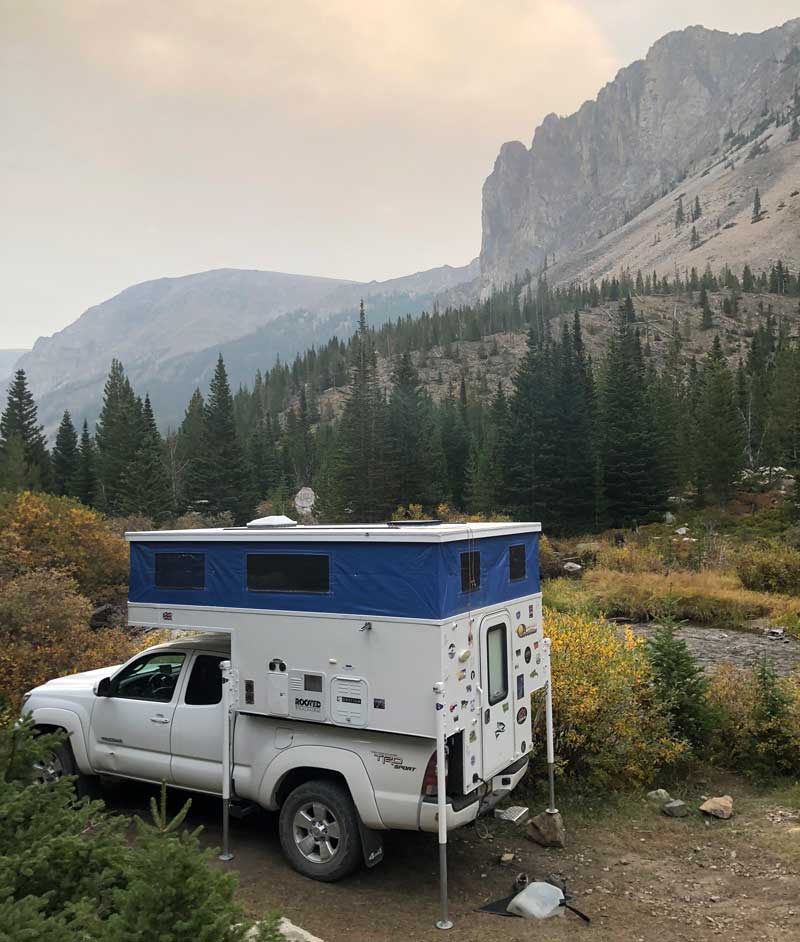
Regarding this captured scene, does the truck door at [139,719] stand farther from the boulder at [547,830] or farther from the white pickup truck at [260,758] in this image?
the boulder at [547,830]

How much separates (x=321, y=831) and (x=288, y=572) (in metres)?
2.46

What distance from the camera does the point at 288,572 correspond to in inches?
284

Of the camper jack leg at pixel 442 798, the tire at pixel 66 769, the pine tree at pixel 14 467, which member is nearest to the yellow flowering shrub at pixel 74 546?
the tire at pixel 66 769

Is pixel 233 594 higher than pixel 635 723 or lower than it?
higher

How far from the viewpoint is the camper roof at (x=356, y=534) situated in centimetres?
650

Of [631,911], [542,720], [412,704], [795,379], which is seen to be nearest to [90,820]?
[412,704]

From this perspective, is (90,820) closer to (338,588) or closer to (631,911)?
(338,588)

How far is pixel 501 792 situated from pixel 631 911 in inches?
59.3

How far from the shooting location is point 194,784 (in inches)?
304

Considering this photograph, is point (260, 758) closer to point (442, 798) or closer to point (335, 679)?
point (335, 679)

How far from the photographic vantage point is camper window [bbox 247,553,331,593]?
702 cm

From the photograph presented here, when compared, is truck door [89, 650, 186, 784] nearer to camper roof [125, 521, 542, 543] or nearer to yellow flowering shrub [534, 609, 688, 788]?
camper roof [125, 521, 542, 543]

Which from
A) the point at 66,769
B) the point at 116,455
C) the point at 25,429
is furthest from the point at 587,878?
the point at 25,429

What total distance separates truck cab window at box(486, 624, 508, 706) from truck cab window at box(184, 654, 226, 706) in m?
2.92
